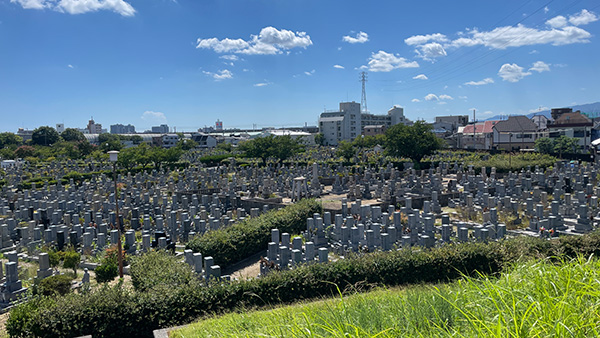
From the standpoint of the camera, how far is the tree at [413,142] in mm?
45000

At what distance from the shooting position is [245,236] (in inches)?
587

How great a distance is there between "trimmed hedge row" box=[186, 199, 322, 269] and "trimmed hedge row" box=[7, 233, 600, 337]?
4147 mm

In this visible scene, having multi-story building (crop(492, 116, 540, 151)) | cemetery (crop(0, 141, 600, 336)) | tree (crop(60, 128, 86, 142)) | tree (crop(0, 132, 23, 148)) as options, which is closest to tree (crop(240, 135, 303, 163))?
cemetery (crop(0, 141, 600, 336))

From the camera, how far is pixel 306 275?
10148 mm

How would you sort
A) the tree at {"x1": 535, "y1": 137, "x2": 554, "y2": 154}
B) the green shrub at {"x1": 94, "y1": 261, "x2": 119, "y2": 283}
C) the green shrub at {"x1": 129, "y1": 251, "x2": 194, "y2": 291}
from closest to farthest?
1. the green shrub at {"x1": 129, "y1": 251, "x2": 194, "y2": 291}
2. the green shrub at {"x1": 94, "y1": 261, "x2": 119, "y2": 283}
3. the tree at {"x1": 535, "y1": 137, "x2": 554, "y2": 154}

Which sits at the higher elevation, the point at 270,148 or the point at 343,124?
the point at 343,124

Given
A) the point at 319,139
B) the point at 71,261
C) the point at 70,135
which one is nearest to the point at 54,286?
the point at 71,261

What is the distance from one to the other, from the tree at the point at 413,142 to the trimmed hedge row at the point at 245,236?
2911 centimetres

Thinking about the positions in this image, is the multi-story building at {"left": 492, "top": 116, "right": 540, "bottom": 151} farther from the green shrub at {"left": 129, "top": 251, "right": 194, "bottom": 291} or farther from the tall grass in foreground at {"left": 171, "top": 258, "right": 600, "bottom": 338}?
the tall grass in foreground at {"left": 171, "top": 258, "right": 600, "bottom": 338}

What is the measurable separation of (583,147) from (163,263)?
71.1 meters

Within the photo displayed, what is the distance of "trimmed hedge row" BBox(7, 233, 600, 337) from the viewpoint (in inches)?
323

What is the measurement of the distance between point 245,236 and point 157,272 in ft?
14.9

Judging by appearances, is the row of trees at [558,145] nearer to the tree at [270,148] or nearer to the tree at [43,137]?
the tree at [270,148]

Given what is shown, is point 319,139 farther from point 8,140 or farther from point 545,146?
point 8,140
